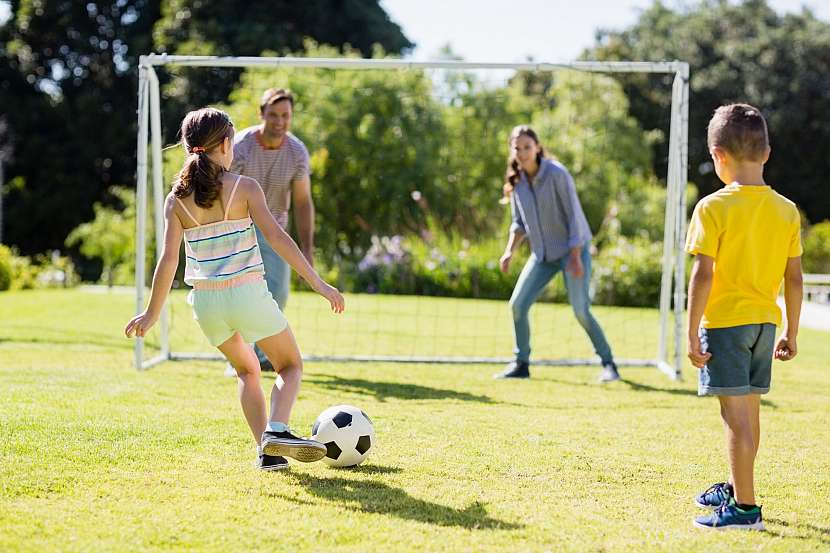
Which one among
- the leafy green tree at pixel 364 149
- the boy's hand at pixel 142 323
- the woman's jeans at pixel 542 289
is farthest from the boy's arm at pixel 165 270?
the leafy green tree at pixel 364 149

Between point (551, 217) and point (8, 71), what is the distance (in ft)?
92.2

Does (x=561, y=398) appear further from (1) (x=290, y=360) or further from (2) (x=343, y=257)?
(2) (x=343, y=257)

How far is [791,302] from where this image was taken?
3699 mm

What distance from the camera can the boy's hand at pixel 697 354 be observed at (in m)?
3.52

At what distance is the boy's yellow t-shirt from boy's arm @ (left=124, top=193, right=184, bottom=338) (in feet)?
6.64

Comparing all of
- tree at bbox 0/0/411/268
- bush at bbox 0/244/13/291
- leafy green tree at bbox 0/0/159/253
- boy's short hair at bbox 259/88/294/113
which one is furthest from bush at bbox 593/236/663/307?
leafy green tree at bbox 0/0/159/253

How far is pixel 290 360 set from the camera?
4.31 metres

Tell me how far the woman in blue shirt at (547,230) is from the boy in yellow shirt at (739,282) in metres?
3.66

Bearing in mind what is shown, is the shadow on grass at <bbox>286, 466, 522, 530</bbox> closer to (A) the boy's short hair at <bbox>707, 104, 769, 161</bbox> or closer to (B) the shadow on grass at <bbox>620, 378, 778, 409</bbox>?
(A) the boy's short hair at <bbox>707, 104, 769, 161</bbox>

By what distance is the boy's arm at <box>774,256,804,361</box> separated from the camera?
143 inches

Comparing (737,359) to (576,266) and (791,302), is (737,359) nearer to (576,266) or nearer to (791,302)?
(791,302)

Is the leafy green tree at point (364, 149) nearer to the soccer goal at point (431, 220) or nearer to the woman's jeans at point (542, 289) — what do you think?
the soccer goal at point (431, 220)

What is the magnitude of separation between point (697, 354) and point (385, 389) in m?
3.61

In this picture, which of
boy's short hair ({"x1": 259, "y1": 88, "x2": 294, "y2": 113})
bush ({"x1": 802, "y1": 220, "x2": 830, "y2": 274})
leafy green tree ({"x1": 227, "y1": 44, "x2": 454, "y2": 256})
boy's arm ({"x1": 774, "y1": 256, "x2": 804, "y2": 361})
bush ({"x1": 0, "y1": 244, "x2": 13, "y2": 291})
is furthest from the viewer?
bush ({"x1": 802, "y1": 220, "x2": 830, "y2": 274})
